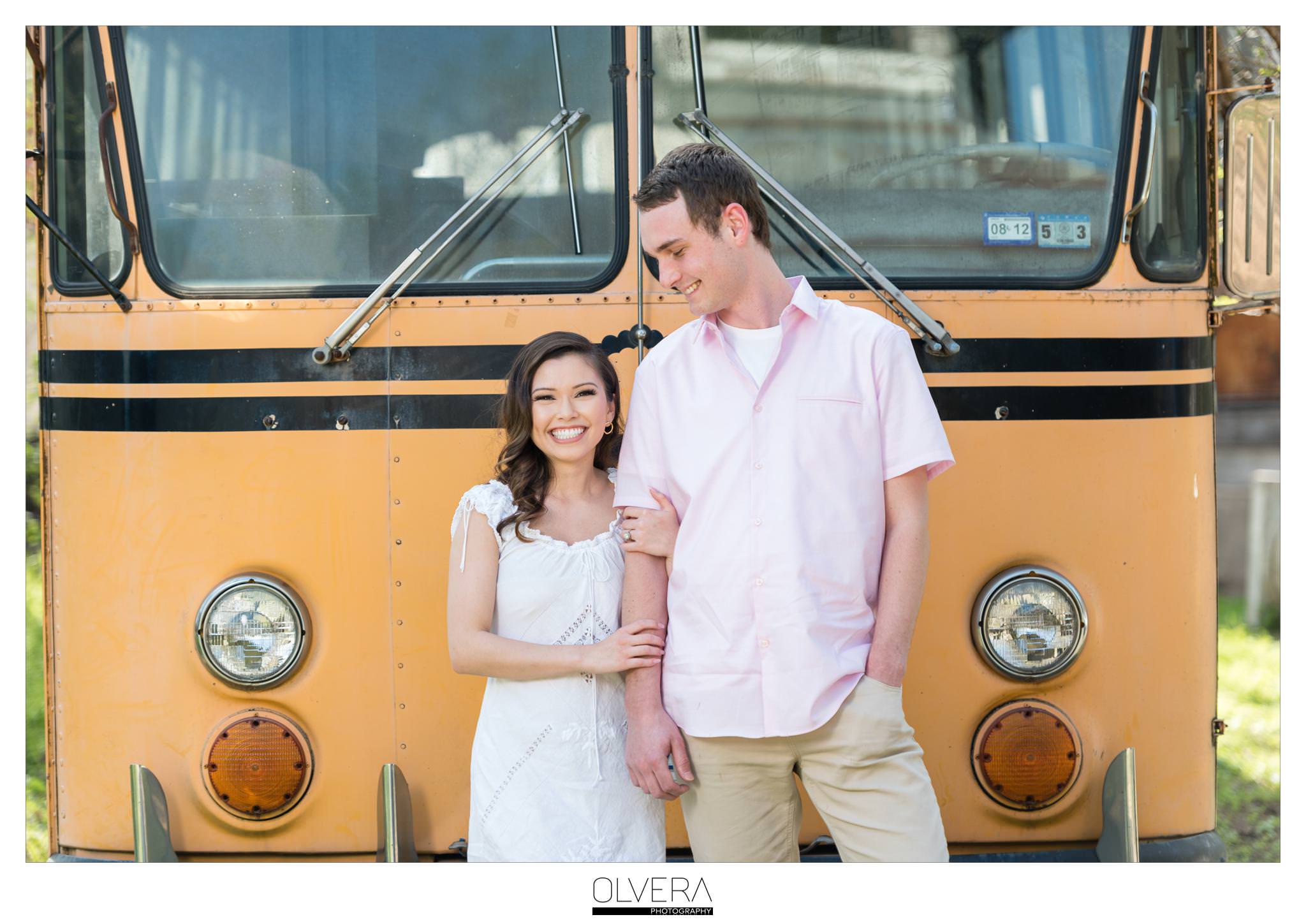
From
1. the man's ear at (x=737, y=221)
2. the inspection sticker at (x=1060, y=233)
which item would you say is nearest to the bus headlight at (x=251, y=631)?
the man's ear at (x=737, y=221)

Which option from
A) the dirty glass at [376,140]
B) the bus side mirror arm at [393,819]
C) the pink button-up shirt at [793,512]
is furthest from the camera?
the dirty glass at [376,140]

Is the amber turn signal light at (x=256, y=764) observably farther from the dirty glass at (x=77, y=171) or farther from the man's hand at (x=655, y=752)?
the dirty glass at (x=77, y=171)

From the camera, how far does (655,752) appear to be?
6.75ft

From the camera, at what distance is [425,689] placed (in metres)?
2.61

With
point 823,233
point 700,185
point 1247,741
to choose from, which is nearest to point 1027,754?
point 823,233

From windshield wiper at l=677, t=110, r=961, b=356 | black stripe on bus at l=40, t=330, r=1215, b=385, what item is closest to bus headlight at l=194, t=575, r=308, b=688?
black stripe on bus at l=40, t=330, r=1215, b=385

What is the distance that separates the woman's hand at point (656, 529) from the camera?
6.88ft

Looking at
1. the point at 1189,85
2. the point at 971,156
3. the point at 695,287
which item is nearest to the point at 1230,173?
the point at 1189,85

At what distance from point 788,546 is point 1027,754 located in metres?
0.94

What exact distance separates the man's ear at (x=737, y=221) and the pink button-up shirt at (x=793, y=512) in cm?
14

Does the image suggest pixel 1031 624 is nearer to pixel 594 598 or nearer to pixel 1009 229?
pixel 1009 229

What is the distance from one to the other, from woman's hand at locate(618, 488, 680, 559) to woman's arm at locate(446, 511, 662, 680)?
0.13 m
